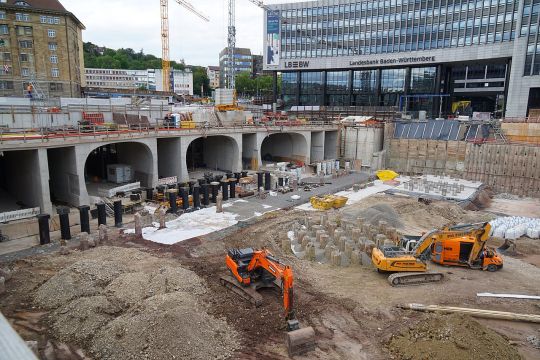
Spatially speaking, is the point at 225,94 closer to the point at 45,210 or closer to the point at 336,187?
the point at 336,187

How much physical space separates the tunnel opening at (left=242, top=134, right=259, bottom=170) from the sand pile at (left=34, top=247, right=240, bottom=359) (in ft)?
81.4

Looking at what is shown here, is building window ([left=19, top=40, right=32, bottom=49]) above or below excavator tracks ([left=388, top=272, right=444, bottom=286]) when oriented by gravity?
above

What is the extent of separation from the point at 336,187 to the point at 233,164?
10.7m

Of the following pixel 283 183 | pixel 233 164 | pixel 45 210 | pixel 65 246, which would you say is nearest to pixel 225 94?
pixel 233 164

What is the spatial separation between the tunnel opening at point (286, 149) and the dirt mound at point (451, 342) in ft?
107

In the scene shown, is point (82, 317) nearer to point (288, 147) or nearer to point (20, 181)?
point (20, 181)

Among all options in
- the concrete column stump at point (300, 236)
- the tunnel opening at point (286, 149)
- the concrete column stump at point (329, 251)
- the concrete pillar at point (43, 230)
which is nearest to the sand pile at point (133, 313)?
the concrete pillar at point (43, 230)

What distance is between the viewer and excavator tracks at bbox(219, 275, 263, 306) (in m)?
12.6

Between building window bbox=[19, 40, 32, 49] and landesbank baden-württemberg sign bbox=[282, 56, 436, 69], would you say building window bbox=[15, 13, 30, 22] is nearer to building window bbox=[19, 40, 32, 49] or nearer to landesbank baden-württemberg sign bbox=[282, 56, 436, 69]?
building window bbox=[19, 40, 32, 49]

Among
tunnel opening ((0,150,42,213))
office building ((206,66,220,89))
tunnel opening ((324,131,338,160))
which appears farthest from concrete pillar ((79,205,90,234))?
office building ((206,66,220,89))

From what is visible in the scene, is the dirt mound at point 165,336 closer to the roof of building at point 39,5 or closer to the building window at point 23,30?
the building window at point 23,30

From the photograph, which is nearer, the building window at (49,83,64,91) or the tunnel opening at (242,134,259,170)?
the tunnel opening at (242,134,259,170)

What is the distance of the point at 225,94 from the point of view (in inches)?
1865

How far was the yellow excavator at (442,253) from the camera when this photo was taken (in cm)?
1509
